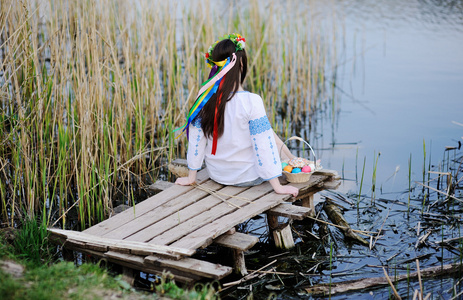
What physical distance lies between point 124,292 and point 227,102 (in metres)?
1.52

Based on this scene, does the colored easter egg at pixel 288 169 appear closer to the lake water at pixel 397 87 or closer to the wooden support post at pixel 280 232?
the wooden support post at pixel 280 232

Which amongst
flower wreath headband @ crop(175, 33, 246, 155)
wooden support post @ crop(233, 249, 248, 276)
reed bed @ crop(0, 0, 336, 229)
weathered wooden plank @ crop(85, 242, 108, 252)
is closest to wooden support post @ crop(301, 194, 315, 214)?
flower wreath headband @ crop(175, 33, 246, 155)

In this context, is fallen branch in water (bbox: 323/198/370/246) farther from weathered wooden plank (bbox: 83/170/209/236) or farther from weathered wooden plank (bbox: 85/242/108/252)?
weathered wooden plank (bbox: 85/242/108/252)

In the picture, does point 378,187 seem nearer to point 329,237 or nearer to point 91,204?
point 329,237

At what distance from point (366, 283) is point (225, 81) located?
5.11 ft

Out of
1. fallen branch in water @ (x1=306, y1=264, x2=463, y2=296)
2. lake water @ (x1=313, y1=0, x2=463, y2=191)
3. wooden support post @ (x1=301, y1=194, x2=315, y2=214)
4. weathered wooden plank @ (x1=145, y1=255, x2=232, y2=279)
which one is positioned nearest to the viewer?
weathered wooden plank @ (x1=145, y1=255, x2=232, y2=279)

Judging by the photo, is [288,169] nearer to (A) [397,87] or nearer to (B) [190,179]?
(B) [190,179]

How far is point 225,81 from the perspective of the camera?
3684mm

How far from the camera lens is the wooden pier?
302cm

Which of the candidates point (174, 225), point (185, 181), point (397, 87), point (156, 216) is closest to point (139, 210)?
point (156, 216)

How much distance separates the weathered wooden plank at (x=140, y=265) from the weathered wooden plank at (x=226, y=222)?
17 centimetres

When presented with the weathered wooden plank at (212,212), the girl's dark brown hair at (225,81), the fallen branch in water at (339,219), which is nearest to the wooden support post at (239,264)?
the weathered wooden plank at (212,212)

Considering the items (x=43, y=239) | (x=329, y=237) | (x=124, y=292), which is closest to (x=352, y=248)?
(x=329, y=237)

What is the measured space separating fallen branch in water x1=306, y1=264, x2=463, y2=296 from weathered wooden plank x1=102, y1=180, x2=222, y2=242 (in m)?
0.97
